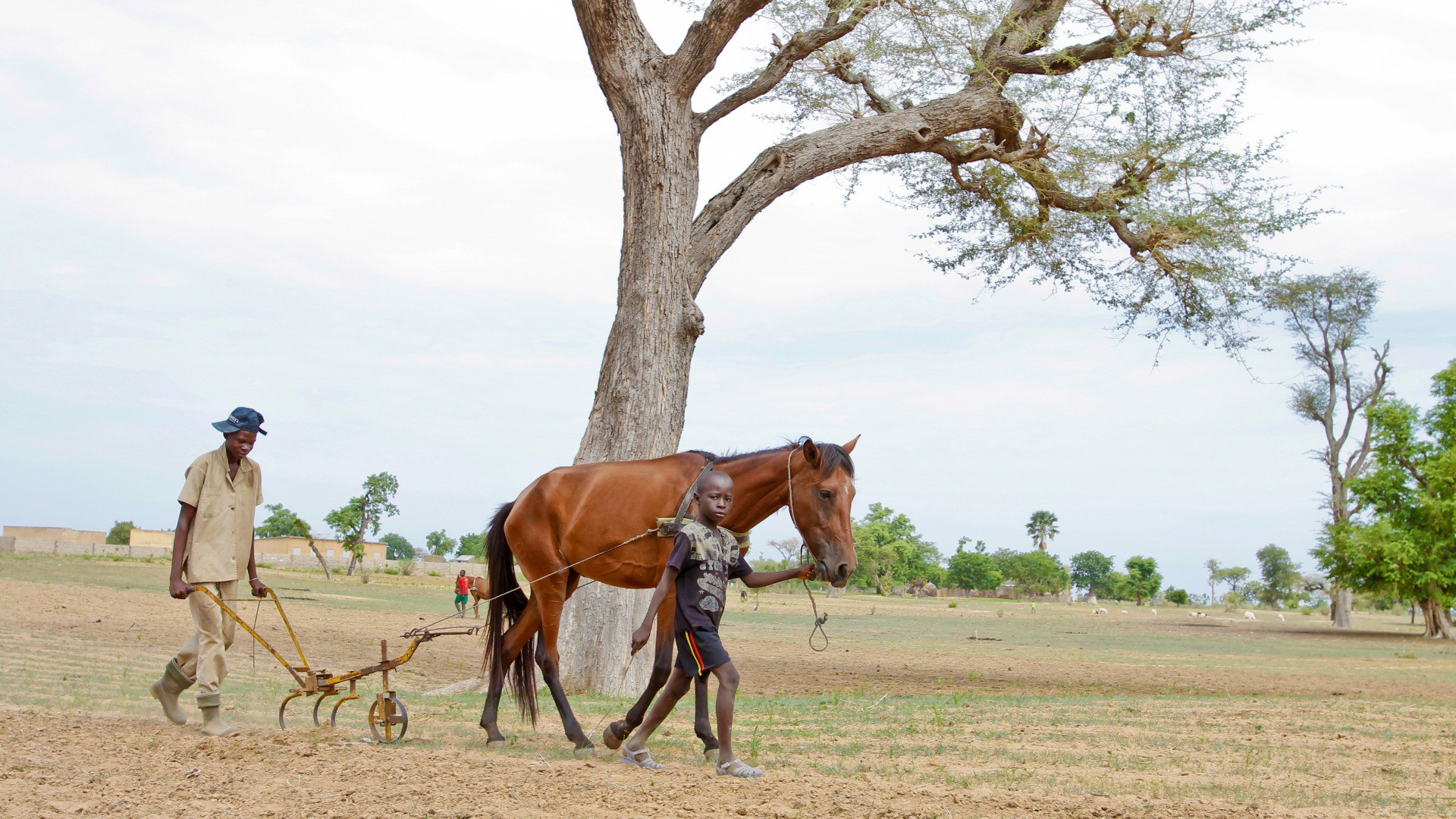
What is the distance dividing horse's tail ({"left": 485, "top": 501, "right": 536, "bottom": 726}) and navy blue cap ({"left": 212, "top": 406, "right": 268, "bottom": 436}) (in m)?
1.83

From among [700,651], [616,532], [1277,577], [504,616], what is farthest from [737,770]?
[1277,577]

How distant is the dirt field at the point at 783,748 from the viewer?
17.4 ft

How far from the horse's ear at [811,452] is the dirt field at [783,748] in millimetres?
1847

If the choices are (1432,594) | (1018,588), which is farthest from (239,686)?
(1018,588)

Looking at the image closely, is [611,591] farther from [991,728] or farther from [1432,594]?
[1432,594]

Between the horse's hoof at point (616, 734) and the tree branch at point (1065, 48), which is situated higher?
the tree branch at point (1065, 48)

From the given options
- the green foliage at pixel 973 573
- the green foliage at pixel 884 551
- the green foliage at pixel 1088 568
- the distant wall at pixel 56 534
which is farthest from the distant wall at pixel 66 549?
the green foliage at pixel 1088 568

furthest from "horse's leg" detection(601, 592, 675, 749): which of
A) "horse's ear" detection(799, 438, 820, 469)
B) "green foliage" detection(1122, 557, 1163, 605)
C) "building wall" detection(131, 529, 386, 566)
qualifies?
"green foliage" detection(1122, 557, 1163, 605)

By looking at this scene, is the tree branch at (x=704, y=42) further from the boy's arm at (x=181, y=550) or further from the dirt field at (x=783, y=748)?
the boy's arm at (x=181, y=550)

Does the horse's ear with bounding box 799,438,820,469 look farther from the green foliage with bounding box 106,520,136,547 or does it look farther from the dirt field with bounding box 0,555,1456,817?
the green foliage with bounding box 106,520,136,547

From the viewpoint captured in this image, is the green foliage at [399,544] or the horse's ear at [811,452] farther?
the green foliage at [399,544]

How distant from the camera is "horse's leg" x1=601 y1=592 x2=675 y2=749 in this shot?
6309 mm

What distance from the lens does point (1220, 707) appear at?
11500mm

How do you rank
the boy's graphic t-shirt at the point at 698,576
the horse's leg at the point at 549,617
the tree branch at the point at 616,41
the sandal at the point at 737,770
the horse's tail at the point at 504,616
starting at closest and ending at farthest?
the sandal at the point at 737,770 < the boy's graphic t-shirt at the point at 698,576 < the horse's leg at the point at 549,617 < the horse's tail at the point at 504,616 < the tree branch at the point at 616,41
